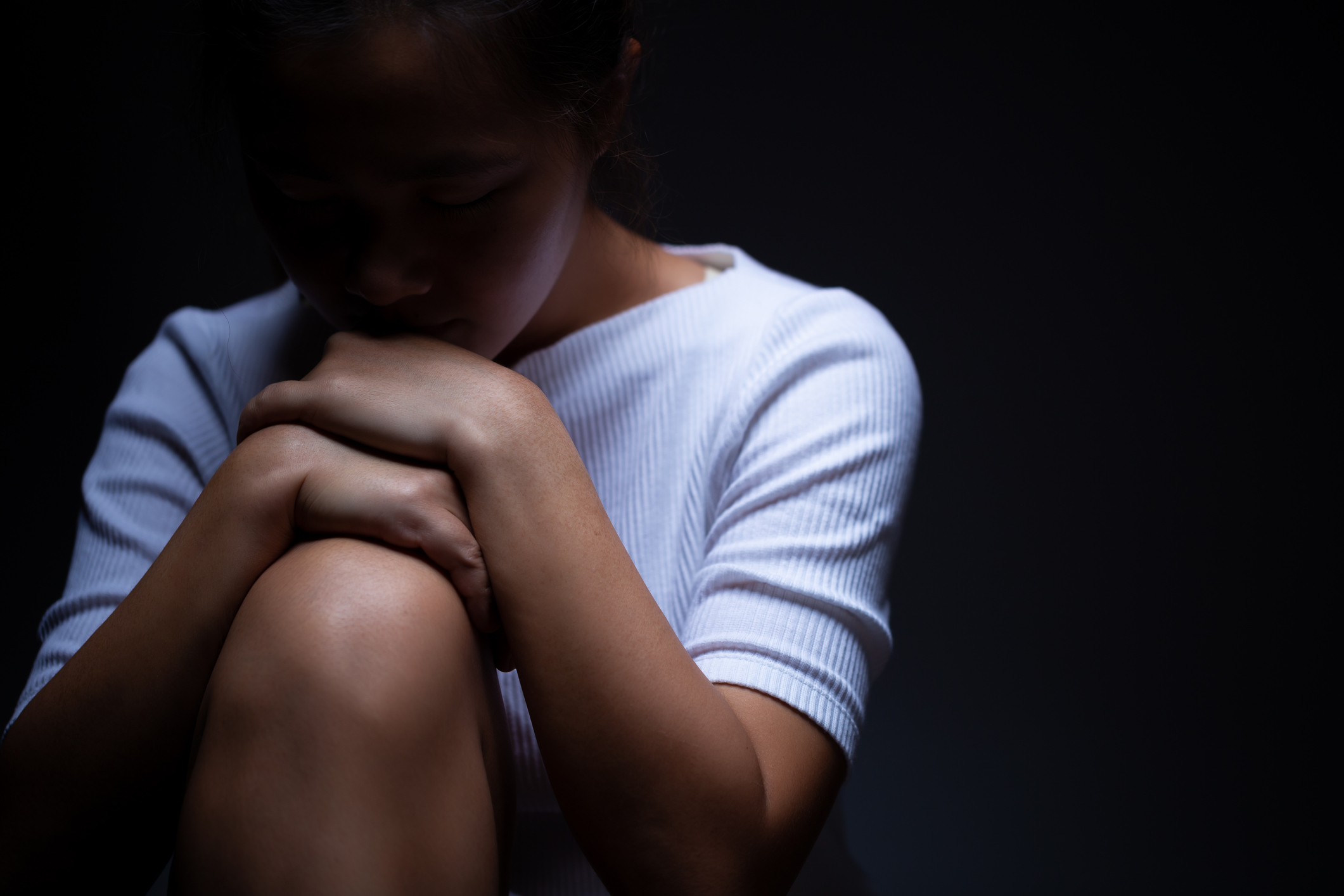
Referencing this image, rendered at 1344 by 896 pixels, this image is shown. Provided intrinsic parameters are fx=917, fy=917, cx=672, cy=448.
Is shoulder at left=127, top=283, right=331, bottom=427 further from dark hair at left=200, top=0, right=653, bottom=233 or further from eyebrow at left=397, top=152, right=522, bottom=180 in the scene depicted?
eyebrow at left=397, top=152, right=522, bottom=180

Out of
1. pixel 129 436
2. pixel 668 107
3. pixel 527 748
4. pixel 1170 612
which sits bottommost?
pixel 1170 612

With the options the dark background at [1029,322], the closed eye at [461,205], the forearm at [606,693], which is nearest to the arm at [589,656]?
the forearm at [606,693]

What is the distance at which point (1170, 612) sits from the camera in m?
1.39

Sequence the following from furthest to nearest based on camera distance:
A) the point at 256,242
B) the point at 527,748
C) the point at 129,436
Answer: the point at 256,242, the point at 129,436, the point at 527,748

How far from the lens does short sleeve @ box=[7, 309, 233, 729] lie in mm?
766

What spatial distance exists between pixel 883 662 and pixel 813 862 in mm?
254

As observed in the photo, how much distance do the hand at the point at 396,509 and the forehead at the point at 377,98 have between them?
0.62 feet

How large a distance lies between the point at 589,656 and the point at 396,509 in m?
0.15

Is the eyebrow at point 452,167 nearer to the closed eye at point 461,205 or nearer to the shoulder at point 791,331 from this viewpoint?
the closed eye at point 461,205

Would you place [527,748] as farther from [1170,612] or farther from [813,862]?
[1170,612]

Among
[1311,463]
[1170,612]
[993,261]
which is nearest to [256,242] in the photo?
[993,261]

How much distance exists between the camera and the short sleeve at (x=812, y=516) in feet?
2.14

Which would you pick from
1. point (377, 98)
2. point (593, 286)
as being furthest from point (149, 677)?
point (593, 286)

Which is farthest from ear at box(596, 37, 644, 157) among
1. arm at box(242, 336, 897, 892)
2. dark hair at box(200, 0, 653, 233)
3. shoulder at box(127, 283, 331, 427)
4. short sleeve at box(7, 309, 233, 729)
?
short sleeve at box(7, 309, 233, 729)
